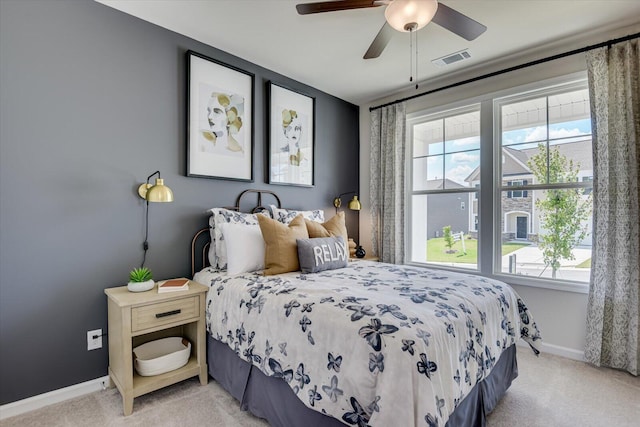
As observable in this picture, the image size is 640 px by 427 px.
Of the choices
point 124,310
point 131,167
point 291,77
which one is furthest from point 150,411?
point 291,77

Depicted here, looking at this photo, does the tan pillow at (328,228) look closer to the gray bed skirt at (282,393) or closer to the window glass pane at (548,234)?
the gray bed skirt at (282,393)

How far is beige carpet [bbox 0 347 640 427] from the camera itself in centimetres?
182

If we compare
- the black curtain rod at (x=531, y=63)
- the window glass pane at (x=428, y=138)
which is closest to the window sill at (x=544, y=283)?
the window glass pane at (x=428, y=138)

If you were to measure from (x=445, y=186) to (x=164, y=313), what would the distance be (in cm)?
311

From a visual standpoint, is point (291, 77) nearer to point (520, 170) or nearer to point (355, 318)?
point (520, 170)

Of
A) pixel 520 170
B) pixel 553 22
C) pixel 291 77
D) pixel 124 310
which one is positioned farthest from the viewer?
pixel 291 77

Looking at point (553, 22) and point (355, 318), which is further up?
point (553, 22)

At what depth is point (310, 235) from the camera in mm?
2678

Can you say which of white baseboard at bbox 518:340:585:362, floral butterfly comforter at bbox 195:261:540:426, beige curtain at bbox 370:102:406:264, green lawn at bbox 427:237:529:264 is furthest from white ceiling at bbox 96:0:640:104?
white baseboard at bbox 518:340:585:362

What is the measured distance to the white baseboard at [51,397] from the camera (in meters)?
1.87

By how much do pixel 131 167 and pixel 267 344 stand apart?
1668mm

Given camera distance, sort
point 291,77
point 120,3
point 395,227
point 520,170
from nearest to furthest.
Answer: point 120,3, point 520,170, point 291,77, point 395,227

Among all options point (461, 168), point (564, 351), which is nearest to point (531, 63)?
point (461, 168)

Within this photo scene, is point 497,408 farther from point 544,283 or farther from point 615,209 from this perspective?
point 615,209
